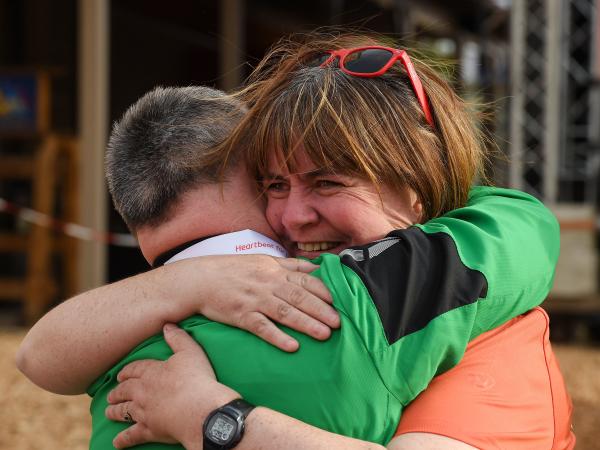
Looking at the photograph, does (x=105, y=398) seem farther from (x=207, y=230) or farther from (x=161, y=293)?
(x=207, y=230)

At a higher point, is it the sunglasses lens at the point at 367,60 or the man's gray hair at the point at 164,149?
the sunglasses lens at the point at 367,60

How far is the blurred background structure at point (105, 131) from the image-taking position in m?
7.37

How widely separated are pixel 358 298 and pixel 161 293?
0.38 metres

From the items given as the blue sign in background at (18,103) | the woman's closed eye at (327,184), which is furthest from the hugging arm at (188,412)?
the blue sign in background at (18,103)

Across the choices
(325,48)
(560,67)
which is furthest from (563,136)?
(325,48)

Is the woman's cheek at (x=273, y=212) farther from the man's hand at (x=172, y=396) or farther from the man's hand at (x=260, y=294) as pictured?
the man's hand at (x=172, y=396)

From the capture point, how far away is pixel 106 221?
27.2 feet

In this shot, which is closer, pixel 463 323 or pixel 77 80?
pixel 463 323

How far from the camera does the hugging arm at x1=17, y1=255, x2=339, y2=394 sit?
4.61 feet

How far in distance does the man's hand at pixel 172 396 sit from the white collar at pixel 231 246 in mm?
174

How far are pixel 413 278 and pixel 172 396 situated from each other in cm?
45

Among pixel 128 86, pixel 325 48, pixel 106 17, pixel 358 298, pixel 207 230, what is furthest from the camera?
pixel 128 86

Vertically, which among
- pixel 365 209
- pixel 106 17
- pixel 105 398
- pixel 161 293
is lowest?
pixel 105 398

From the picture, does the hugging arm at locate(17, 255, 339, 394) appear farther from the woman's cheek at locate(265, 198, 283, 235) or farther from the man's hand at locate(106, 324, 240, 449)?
the woman's cheek at locate(265, 198, 283, 235)
